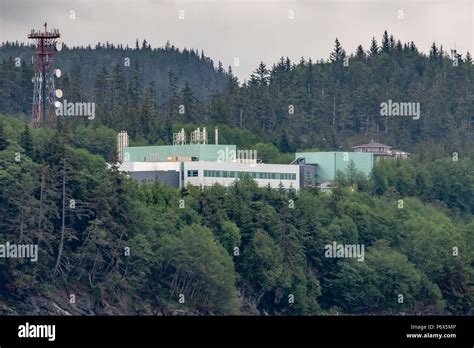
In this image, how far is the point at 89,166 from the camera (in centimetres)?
10912

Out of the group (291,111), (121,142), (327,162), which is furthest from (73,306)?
(291,111)

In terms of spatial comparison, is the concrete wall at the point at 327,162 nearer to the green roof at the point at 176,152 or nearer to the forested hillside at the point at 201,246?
the green roof at the point at 176,152

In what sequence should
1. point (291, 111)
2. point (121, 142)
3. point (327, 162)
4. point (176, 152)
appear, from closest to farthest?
point (176, 152) < point (121, 142) < point (327, 162) < point (291, 111)

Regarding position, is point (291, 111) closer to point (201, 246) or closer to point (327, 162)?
point (327, 162)

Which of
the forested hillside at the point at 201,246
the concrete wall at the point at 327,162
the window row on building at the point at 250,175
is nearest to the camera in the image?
the forested hillside at the point at 201,246

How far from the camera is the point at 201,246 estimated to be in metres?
104

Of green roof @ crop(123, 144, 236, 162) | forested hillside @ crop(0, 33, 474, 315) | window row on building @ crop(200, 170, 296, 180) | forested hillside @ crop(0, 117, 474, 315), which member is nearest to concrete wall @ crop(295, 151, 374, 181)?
forested hillside @ crop(0, 33, 474, 315)

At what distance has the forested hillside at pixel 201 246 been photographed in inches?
3920

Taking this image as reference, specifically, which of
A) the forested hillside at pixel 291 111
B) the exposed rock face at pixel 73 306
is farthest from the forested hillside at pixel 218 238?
the forested hillside at pixel 291 111

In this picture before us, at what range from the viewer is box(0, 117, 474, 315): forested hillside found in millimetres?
99562

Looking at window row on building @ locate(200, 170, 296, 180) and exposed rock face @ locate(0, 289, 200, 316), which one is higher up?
window row on building @ locate(200, 170, 296, 180)

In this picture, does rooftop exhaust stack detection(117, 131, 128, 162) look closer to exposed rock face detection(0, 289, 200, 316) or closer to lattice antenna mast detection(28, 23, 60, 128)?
lattice antenna mast detection(28, 23, 60, 128)
